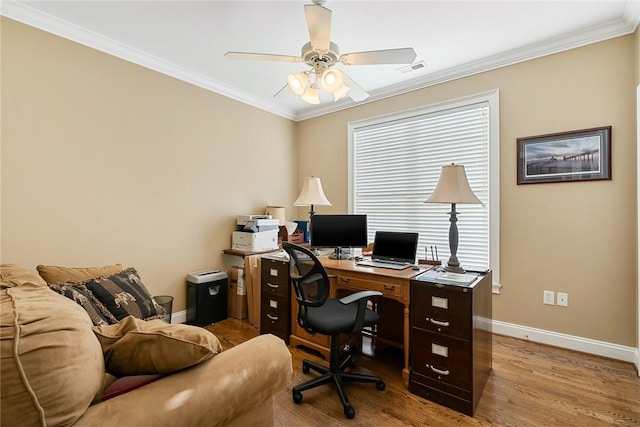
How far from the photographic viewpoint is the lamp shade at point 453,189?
82.3 inches

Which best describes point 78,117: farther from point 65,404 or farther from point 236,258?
point 65,404

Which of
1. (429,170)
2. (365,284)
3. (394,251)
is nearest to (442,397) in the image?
(365,284)

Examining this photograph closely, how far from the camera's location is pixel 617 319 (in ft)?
7.81

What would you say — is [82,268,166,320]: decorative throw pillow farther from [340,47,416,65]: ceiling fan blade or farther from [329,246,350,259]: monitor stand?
[340,47,416,65]: ceiling fan blade

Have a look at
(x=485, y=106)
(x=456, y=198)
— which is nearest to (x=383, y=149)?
(x=485, y=106)

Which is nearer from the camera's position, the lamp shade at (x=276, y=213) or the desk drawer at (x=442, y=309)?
the desk drawer at (x=442, y=309)

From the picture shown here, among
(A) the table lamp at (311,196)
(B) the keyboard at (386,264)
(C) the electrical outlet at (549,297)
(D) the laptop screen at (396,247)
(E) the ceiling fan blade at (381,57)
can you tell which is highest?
(E) the ceiling fan blade at (381,57)

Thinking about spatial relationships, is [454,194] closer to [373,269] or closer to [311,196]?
[373,269]

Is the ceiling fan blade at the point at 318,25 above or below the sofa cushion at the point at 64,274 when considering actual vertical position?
above

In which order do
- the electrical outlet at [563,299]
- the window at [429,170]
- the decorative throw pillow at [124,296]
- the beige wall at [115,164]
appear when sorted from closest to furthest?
the decorative throw pillow at [124,296] → the beige wall at [115,164] → the electrical outlet at [563,299] → the window at [429,170]

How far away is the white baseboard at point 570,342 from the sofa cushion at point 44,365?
325cm

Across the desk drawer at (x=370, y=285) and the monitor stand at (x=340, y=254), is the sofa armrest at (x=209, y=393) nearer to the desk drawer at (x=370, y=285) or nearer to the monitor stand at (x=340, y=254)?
the desk drawer at (x=370, y=285)

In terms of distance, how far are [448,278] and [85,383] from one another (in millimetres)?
1922

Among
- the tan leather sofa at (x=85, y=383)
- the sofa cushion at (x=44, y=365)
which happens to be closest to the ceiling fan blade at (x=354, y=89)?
the tan leather sofa at (x=85, y=383)
